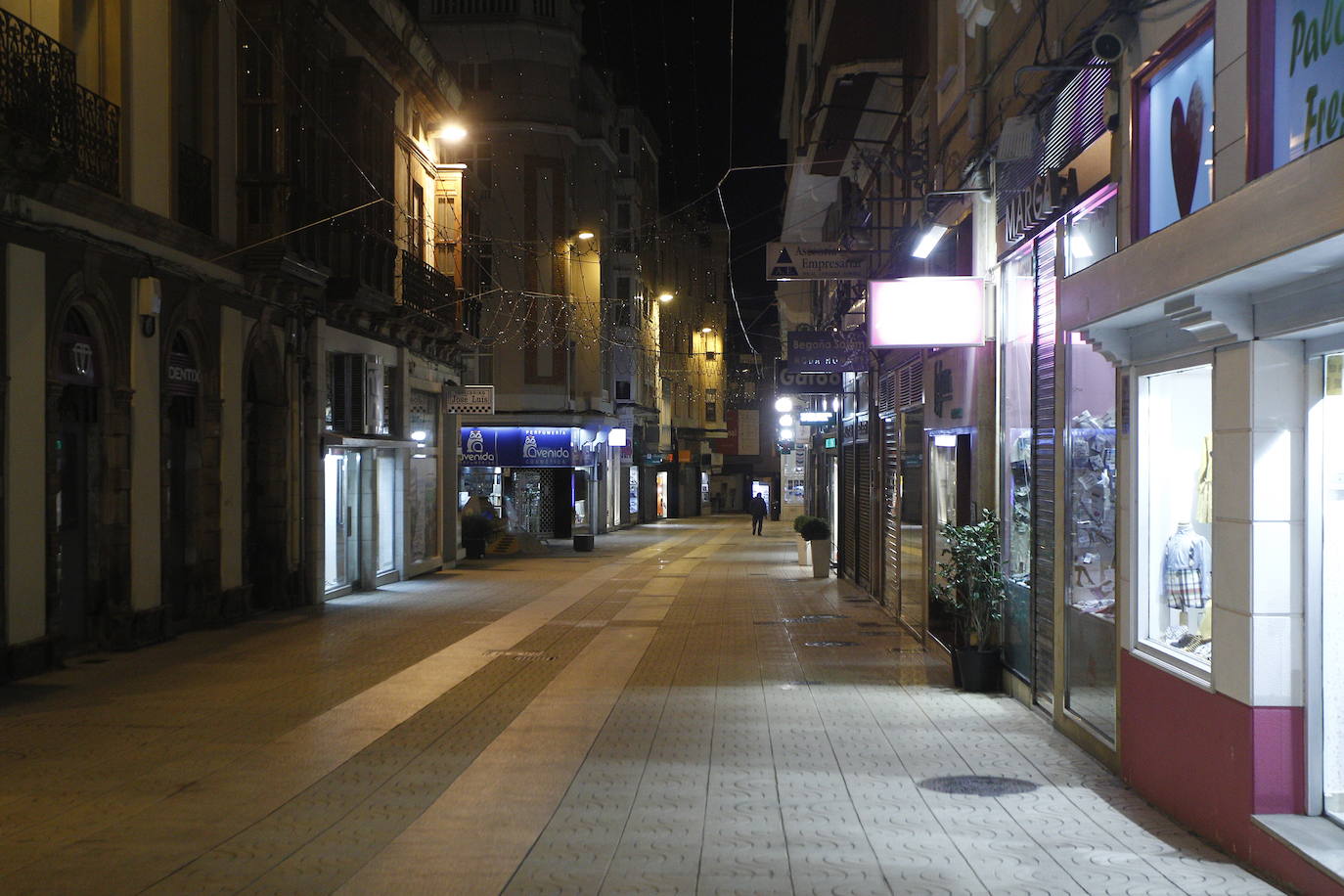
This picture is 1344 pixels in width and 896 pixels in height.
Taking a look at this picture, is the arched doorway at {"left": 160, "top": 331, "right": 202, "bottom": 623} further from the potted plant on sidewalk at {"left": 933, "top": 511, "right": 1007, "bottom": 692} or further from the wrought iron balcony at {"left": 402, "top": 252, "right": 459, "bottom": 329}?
the potted plant on sidewalk at {"left": 933, "top": 511, "right": 1007, "bottom": 692}

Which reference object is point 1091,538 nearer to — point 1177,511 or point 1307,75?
point 1177,511

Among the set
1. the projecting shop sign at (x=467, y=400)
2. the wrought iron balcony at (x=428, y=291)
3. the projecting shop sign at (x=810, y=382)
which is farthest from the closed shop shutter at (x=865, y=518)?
the projecting shop sign at (x=467, y=400)

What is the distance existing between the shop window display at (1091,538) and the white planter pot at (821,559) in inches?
683

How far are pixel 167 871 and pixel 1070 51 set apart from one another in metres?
7.67

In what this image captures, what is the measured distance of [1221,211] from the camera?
5.80m

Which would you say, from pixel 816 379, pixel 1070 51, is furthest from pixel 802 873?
pixel 816 379

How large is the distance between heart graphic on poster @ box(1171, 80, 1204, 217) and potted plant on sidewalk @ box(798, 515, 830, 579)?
19.5m

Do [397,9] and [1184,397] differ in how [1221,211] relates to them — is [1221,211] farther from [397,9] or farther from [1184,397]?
[397,9]

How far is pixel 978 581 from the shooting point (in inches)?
463

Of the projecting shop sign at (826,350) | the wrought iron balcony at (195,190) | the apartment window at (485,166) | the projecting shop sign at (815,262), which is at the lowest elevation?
the projecting shop sign at (826,350)

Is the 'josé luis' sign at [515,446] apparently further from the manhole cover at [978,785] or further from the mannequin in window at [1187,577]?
the mannequin in window at [1187,577]

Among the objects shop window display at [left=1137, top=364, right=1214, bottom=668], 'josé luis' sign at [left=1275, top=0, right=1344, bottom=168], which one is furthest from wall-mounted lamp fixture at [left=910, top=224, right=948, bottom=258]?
'josé luis' sign at [left=1275, top=0, right=1344, bottom=168]

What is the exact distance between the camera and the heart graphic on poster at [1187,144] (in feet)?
24.3

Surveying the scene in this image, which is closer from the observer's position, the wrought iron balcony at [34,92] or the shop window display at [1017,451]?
the shop window display at [1017,451]
